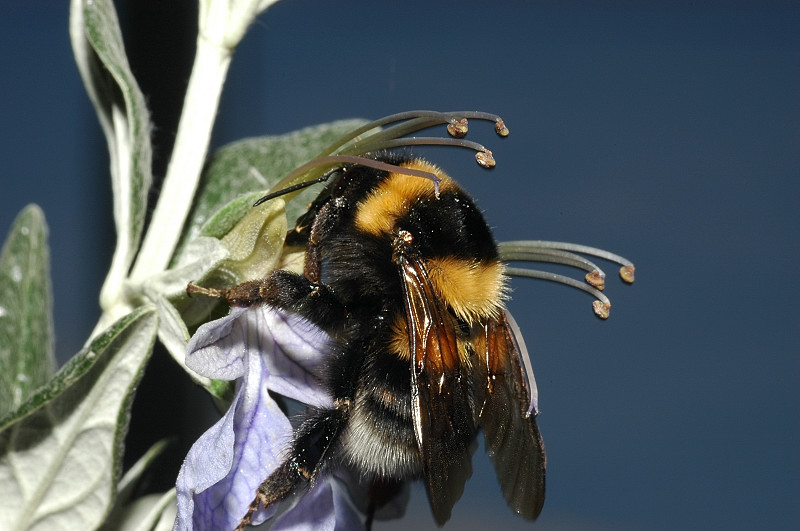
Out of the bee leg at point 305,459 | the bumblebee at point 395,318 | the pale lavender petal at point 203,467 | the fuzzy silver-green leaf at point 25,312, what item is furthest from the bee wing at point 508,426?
the fuzzy silver-green leaf at point 25,312

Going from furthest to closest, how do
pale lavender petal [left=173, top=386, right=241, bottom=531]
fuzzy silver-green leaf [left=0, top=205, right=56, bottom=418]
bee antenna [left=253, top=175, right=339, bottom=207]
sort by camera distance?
fuzzy silver-green leaf [left=0, top=205, right=56, bottom=418]
bee antenna [left=253, top=175, right=339, bottom=207]
pale lavender petal [left=173, top=386, right=241, bottom=531]

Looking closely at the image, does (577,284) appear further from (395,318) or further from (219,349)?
(219,349)

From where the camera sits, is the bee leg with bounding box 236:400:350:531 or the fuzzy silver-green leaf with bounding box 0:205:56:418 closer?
the bee leg with bounding box 236:400:350:531

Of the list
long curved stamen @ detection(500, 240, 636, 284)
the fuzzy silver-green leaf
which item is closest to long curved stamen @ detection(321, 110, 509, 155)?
long curved stamen @ detection(500, 240, 636, 284)

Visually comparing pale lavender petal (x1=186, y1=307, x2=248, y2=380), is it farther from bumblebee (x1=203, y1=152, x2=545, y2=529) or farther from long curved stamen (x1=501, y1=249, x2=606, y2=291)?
long curved stamen (x1=501, y1=249, x2=606, y2=291)

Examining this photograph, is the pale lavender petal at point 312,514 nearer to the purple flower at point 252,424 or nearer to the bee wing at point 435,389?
the purple flower at point 252,424

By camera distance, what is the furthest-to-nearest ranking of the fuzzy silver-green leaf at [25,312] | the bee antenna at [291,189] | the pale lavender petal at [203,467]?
the fuzzy silver-green leaf at [25,312]
the bee antenna at [291,189]
the pale lavender petal at [203,467]

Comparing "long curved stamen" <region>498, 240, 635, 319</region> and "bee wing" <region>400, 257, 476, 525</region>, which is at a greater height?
"long curved stamen" <region>498, 240, 635, 319</region>
